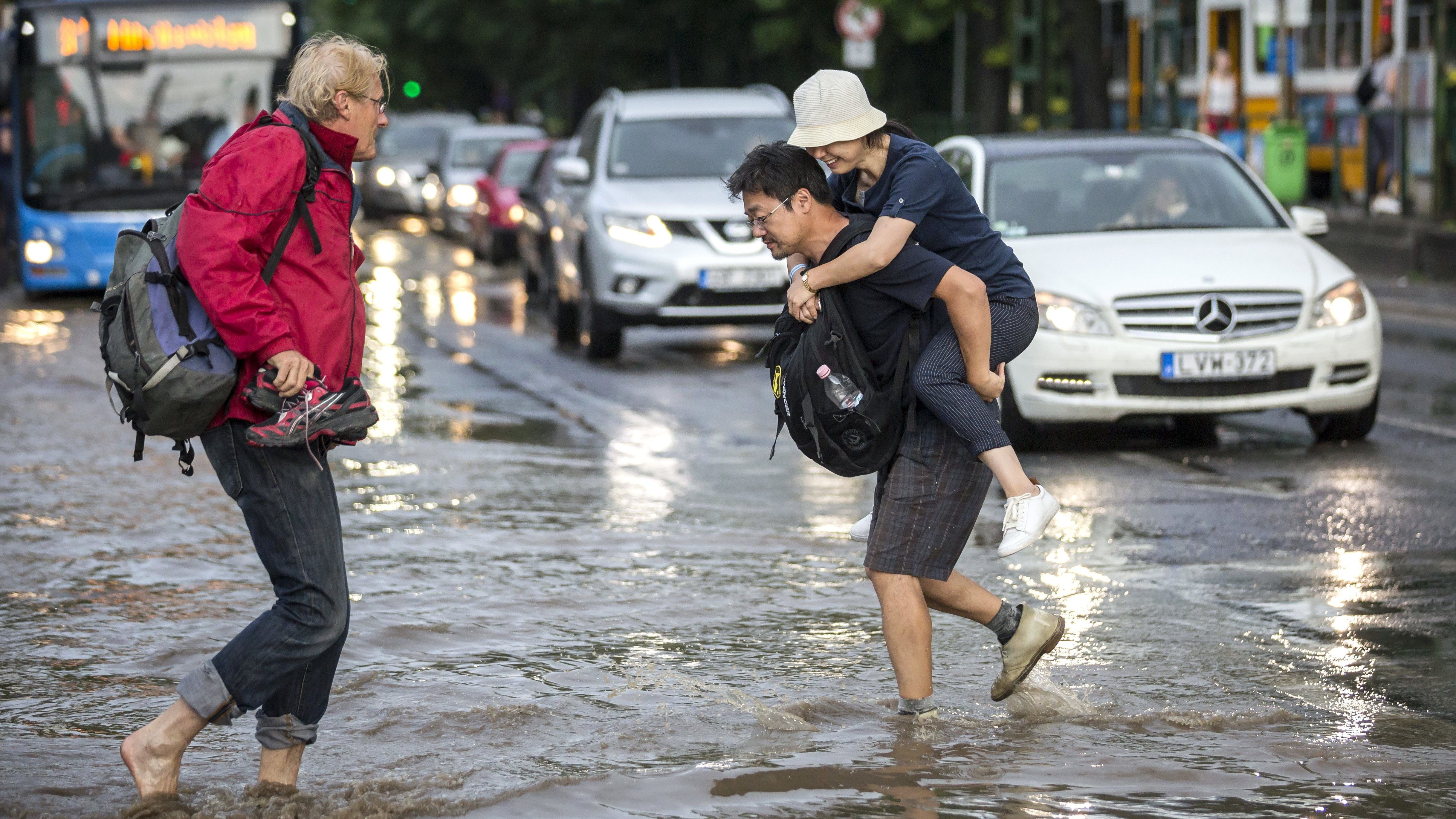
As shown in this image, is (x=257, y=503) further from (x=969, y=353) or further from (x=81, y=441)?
(x=81, y=441)

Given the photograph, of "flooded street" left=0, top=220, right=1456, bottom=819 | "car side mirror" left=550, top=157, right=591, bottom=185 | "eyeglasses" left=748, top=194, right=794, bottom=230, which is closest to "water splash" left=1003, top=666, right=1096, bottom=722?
"flooded street" left=0, top=220, right=1456, bottom=819

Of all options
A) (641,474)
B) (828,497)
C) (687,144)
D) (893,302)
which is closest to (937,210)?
(893,302)

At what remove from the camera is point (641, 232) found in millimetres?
14820

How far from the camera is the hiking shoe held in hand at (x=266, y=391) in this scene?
14.0 feet

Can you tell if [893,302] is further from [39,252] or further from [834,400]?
[39,252]

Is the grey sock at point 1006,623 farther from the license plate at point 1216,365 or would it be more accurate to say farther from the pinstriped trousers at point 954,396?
the license plate at point 1216,365

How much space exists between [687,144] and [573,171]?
1134 mm

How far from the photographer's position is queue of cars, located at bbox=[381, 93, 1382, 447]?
988 centimetres

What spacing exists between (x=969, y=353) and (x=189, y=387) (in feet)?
6.16

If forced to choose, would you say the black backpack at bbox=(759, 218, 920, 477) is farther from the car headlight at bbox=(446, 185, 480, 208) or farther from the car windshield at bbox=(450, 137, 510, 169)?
the car windshield at bbox=(450, 137, 510, 169)

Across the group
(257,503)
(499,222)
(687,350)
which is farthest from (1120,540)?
(499,222)

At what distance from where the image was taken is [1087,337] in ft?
32.4

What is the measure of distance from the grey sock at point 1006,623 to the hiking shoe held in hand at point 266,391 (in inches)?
78.2

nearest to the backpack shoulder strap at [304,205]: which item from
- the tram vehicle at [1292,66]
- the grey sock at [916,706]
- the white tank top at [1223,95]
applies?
the grey sock at [916,706]
